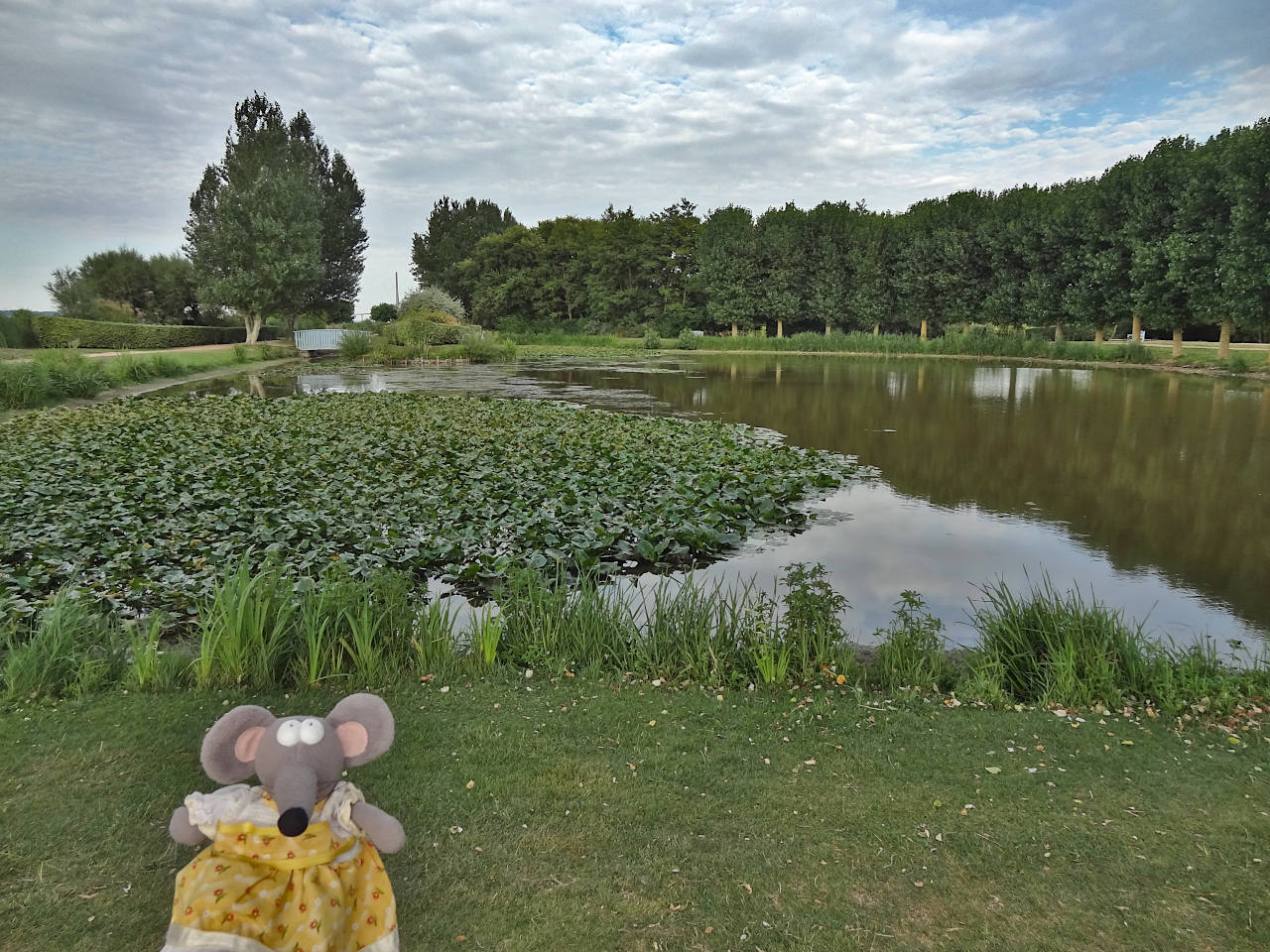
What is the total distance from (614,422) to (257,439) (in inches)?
208

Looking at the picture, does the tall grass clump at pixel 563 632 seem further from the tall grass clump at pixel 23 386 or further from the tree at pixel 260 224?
the tree at pixel 260 224

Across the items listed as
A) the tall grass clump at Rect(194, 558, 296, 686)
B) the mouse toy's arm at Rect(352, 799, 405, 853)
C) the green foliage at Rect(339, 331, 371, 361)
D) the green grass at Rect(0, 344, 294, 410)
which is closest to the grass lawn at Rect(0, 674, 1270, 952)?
the tall grass clump at Rect(194, 558, 296, 686)

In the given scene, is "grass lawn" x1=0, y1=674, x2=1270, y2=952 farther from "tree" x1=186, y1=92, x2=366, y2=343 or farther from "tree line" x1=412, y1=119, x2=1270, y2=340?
"tree" x1=186, y1=92, x2=366, y2=343

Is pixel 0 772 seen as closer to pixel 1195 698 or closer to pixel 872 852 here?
pixel 872 852

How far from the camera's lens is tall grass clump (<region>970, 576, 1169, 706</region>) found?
392 cm

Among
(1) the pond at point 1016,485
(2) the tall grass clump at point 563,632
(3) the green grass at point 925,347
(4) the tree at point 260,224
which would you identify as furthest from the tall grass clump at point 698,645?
(4) the tree at point 260,224

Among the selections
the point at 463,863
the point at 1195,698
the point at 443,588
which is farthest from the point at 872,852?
the point at 443,588

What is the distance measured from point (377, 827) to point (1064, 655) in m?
3.46

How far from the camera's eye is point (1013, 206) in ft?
127

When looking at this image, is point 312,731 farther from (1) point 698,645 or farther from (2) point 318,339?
(2) point 318,339

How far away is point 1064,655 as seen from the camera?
402 cm

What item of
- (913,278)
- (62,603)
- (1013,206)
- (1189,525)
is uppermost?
(1013,206)

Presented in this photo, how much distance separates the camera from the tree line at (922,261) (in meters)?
26.5

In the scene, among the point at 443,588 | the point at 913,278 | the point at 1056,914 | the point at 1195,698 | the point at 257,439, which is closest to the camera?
the point at 1056,914
